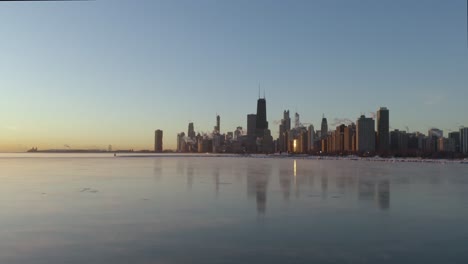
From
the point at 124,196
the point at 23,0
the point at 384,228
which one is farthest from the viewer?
the point at 124,196

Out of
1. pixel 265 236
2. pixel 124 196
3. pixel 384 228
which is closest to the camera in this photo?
pixel 265 236

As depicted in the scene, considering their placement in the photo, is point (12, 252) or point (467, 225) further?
point (467, 225)

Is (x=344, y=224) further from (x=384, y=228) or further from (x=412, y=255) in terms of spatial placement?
(x=412, y=255)

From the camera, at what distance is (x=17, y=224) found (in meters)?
14.5

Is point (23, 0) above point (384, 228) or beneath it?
above

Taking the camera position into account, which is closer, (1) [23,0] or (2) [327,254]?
(1) [23,0]

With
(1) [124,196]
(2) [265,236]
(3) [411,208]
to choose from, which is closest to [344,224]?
(2) [265,236]

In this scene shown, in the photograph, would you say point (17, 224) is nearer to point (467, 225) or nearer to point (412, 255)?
point (412, 255)

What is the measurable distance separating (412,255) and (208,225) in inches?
256

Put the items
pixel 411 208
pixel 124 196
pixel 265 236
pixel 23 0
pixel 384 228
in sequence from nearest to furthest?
pixel 23 0, pixel 265 236, pixel 384 228, pixel 411 208, pixel 124 196

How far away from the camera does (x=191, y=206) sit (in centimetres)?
1897

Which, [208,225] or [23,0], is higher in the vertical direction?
[23,0]

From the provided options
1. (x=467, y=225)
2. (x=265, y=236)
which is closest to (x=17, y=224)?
(x=265, y=236)

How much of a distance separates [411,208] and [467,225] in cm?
410
